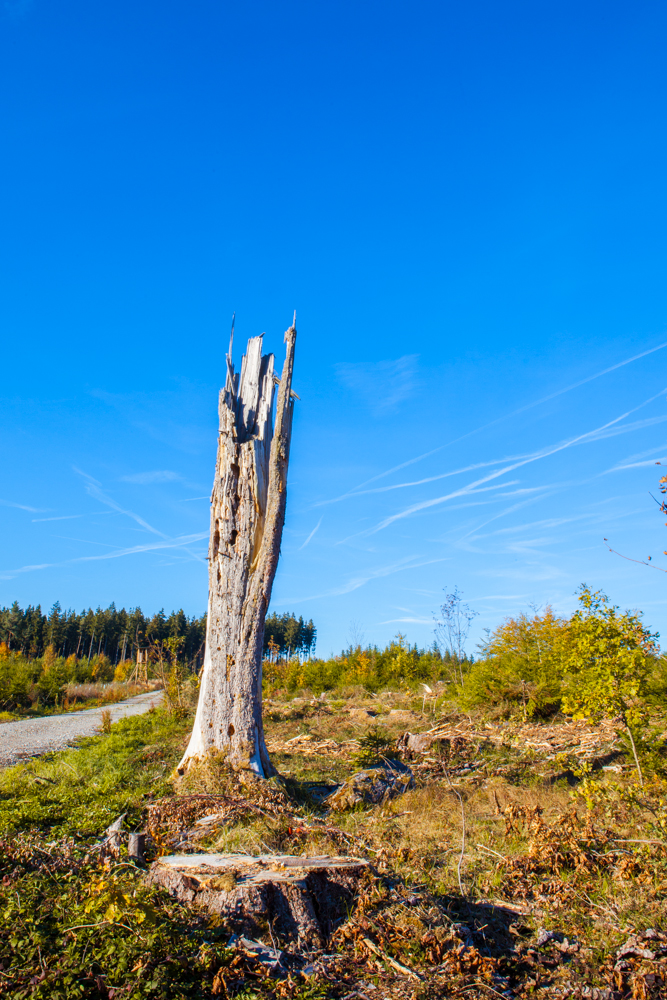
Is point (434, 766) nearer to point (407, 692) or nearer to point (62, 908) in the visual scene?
point (62, 908)

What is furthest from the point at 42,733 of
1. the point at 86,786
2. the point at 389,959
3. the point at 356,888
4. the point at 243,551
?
the point at 389,959

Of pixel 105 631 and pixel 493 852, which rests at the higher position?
pixel 105 631

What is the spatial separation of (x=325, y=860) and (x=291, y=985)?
1435 millimetres

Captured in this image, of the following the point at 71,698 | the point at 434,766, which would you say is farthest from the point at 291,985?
the point at 71,698

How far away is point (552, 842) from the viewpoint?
508 cm

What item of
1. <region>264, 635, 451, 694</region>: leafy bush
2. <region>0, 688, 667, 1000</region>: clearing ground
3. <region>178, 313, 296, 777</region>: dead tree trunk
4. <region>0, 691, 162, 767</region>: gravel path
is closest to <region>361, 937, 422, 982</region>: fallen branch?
<region>0, 688, 667, 1000</region>: clearing ground

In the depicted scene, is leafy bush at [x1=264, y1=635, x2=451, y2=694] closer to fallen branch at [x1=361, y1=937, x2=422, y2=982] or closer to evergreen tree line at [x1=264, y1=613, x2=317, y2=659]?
fallen branch at [x1=361, y1=937, x2=422, y2=982]

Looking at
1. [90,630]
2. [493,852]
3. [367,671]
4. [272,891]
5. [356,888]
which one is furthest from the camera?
[90,630]

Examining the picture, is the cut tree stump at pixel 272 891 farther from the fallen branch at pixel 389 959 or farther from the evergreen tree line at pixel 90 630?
the evergreen tree line at pixel 90 630

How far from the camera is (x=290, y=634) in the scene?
58.8 metres

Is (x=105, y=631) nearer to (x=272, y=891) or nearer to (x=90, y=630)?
(x=90, y=630)

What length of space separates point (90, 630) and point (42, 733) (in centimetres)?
4749

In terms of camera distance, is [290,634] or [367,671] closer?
[367,671]

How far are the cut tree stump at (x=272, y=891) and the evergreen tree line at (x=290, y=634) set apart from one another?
Result: 5323 centimetres
